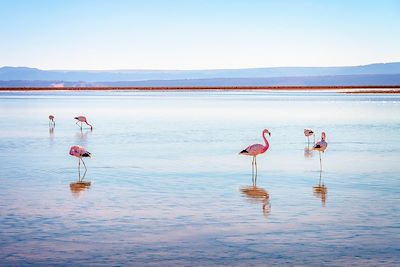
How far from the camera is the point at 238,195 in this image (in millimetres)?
10008

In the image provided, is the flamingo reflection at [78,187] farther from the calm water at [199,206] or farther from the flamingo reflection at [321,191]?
the flamingo reflection at [321,191]

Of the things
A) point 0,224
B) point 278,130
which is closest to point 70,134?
point 278,130

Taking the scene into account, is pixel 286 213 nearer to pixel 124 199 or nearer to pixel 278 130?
pixel 124 199

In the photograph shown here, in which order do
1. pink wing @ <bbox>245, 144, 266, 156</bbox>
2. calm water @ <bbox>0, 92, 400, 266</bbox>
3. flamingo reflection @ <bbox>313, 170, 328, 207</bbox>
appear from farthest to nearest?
1. pink wing @ <bbox>245, 144, 266, 156</bbox>
2. flamingo reflection @ <bbox>313, 170, 328, 207</bbox>
3. calm water @ <bbox>0, 92, 400, 266</bbox>

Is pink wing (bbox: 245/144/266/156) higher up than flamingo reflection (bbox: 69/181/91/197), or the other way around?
pink wing (bbox: 245/144/266/156)

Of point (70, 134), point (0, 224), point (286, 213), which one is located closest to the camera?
point (0, 224)

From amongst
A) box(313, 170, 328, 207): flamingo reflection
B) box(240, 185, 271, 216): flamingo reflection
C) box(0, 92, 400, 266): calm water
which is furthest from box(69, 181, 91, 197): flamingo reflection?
box(313, 170, 328, 207): flamingo reflection

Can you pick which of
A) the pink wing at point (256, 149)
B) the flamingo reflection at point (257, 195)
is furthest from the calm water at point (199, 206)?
the pink wing at point (256, 149)

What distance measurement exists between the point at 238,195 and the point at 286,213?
1.50m

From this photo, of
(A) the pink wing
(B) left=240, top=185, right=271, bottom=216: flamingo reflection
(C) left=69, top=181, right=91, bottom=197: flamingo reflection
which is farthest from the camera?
(A) the pink wing

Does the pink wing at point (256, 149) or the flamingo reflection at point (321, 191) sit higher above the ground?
the pink wing at point (256, 149)

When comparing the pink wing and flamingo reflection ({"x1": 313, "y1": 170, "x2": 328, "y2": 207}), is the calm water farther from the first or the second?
the pink wing

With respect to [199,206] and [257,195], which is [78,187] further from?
[257,195]

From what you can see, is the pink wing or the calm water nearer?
the calm water
